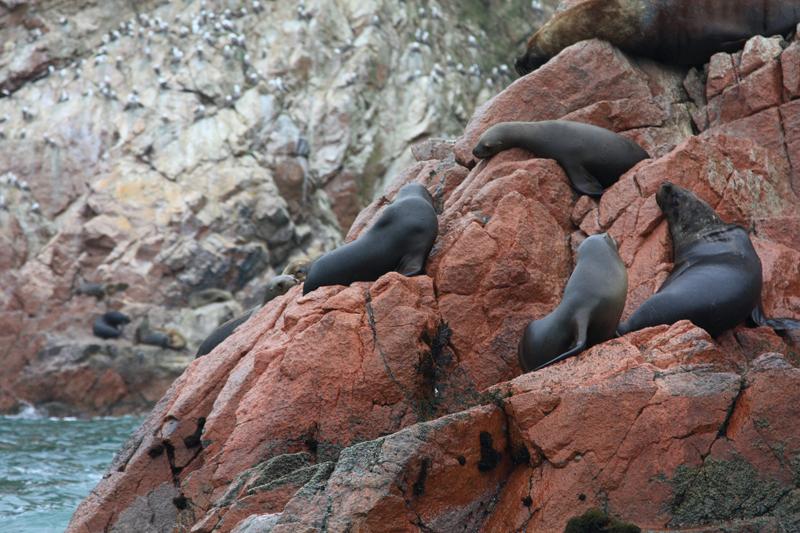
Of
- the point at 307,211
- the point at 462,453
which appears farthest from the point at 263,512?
the point at 307,211

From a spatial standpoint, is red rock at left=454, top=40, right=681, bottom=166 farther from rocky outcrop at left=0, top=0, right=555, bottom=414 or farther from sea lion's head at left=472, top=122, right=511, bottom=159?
rocky outcrop at left=0, top=0, right=555, bottom=414

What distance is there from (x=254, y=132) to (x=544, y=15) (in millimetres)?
15870

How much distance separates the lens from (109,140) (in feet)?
101

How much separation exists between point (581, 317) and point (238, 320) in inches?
226

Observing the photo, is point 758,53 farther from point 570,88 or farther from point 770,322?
point 770,322

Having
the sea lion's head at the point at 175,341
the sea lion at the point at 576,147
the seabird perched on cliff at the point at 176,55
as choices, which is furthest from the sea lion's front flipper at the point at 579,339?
the seabird perched on cliff at the point at 176,55

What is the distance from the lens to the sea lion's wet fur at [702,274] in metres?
7.57

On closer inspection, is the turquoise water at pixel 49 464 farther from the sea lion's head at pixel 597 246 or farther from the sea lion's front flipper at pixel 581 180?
the sea lion's head at pixel 597 246

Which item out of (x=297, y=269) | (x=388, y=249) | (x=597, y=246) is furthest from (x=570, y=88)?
(x=297, y=269)

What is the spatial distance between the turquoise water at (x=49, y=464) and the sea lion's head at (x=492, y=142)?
18.7ft

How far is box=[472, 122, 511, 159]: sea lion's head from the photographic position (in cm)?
989

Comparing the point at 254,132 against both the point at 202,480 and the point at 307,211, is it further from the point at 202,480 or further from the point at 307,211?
the point at 202,480

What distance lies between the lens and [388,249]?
891 centimetres

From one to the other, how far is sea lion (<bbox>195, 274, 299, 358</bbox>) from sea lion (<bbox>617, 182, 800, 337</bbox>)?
5.09 meters
